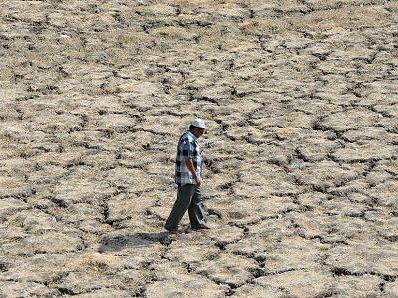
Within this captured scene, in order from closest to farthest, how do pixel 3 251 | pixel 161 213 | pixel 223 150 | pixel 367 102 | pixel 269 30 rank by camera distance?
pixel 3 251
pixel 161 213
pixel 223 150
pixel 367 102
pixel 269 30

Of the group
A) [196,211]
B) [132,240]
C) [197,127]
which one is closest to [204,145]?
→ [196,211]

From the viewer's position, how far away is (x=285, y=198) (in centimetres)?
977

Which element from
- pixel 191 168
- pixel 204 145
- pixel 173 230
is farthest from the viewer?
pixel 204 145

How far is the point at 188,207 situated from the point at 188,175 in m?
0.29

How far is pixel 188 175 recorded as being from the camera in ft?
29.2

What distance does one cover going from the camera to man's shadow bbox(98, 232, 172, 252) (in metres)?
8.92

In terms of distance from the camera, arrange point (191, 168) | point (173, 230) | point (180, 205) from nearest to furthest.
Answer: point (191, 168) < point (180, 205) < point (173, 230)

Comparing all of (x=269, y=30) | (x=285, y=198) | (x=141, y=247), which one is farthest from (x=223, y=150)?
(x=269, y=30)

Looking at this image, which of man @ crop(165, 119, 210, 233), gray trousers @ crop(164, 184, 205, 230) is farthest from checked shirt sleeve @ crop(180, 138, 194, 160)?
gray trousers @ crop(164, 184, 205, 230)

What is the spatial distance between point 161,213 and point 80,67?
3.95 meters

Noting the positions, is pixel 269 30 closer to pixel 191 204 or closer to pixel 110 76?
pixel 110 76

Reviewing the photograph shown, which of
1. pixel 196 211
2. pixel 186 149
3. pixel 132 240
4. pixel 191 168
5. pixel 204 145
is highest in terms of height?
pixel 186 149

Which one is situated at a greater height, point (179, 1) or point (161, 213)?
point (179, 1)

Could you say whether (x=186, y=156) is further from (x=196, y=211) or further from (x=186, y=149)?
(x=196, y=211)
